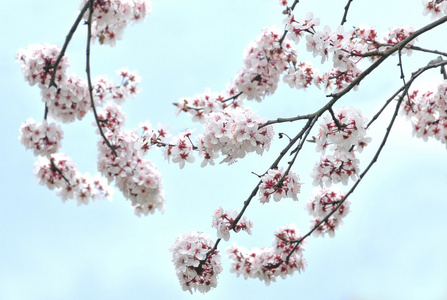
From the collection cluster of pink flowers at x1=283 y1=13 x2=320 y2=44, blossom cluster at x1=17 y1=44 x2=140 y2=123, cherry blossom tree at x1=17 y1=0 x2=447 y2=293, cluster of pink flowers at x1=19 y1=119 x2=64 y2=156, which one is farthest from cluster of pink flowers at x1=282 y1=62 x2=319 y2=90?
cluster of pink flowers at x1=19 y1=119 x2=64 y2=156

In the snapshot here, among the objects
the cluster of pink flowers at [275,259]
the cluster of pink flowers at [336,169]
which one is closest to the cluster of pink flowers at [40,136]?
the cluster of pink flowers at [275,259]

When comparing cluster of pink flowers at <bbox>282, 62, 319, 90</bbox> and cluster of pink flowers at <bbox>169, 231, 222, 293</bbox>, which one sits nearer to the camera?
cluster of pink flowers at <bbox>169, 231, 222, 293</bbox>

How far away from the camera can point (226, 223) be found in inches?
137

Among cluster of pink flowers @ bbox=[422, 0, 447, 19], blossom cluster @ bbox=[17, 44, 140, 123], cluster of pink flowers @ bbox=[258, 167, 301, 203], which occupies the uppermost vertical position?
blossom cluster @ bbox=[17, 44, 140, 123]

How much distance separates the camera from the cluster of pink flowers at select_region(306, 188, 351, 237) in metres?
4.90

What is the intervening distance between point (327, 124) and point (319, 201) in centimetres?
190

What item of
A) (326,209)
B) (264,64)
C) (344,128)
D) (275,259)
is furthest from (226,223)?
(264,64)

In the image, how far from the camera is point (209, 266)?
145 inches

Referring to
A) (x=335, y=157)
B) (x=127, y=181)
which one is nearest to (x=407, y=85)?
(x=335, y=157)

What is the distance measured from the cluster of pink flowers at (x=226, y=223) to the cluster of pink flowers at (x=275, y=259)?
149cm

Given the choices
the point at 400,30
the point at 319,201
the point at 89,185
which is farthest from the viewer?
the point at 89,185

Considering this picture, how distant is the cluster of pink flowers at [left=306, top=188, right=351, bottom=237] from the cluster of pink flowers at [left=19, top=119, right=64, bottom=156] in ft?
10.5

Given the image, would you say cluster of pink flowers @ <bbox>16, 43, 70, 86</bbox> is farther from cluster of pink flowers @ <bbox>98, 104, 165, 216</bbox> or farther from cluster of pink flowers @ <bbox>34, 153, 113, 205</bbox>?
A: cluster of pink flowers @ <bbox>34, 153, 113, 205</bbox>

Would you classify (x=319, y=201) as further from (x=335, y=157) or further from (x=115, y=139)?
(x=115, y=139)
